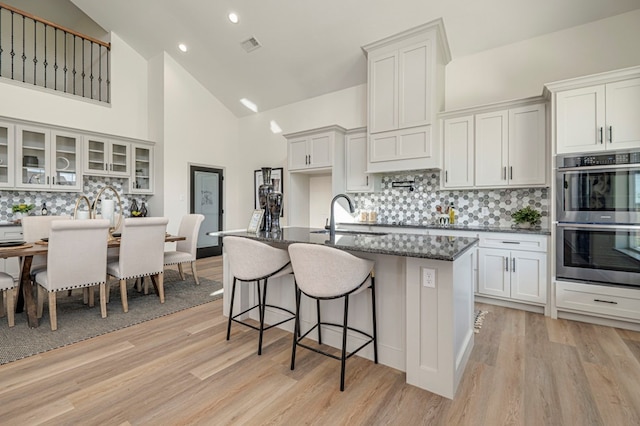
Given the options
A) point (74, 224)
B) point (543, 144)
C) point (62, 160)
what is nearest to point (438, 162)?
point (543, 144)

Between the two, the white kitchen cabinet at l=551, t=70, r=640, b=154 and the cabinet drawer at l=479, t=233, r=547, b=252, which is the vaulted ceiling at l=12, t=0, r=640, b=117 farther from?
the cabinet drawer at l=479, t=233, r=547, b=252

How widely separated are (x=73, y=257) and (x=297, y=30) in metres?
3.93

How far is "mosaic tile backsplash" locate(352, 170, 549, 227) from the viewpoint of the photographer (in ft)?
12.2

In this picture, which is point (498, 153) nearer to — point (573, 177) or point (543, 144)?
point (543, 144)

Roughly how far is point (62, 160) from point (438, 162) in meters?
5.62

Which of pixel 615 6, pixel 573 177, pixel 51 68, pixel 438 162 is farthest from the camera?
pixel 51 68

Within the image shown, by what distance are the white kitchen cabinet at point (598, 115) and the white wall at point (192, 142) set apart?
535cm

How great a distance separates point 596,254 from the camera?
2826 millimetres

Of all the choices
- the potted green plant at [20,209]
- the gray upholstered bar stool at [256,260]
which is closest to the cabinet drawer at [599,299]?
the gray upholstered bar stool at [256,260]

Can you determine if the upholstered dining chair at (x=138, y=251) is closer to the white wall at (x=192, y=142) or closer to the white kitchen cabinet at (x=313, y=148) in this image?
the white kitchen cabinet at (x=313, y=148)

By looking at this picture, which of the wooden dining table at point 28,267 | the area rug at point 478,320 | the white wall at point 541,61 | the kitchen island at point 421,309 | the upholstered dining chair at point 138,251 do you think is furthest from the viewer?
the white wall at point 541,61

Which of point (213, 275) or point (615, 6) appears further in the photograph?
point (213, 275)

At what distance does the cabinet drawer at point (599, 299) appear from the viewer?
8.84 ft

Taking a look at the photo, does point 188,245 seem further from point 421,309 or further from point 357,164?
point 421,309
